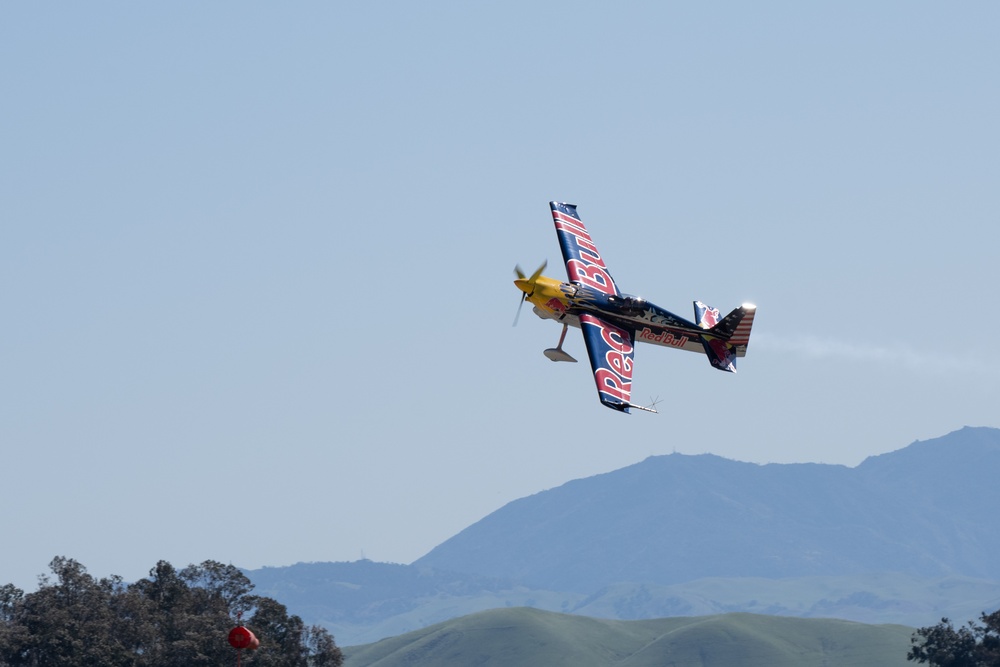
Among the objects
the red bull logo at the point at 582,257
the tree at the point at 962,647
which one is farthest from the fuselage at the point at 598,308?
the tree at the point at 962,647

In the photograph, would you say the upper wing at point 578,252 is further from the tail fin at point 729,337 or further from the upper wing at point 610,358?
the tail fin at point 729,337

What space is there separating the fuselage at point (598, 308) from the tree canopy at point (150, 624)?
51638 millimetres

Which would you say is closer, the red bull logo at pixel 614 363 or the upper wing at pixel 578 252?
the red bull logo at pixel 614 363

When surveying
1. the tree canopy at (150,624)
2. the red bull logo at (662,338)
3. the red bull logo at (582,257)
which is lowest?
the tree canopy at (150,624)

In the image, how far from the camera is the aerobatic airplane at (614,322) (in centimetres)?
8262

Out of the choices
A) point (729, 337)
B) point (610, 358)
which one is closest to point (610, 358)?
point (610, 358)

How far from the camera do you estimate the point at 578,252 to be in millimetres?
97250

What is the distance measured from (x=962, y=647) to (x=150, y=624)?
8602cm

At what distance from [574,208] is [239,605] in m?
55.9

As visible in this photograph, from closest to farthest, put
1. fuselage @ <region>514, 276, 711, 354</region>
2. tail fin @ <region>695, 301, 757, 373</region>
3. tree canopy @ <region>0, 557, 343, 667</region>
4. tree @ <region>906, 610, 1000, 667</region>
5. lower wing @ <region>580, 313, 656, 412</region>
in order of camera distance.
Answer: lower wing @ <region>580, 313, 656, 412</region>
fuselage @ <region>514, 276, 711, 354</region>
tail fin @ <region>695, 301, 757, 373</region>
tree canopy @ <region>0, 557, 343, 667</region>
tree @ <region>906, 610, 1000, 667</region>

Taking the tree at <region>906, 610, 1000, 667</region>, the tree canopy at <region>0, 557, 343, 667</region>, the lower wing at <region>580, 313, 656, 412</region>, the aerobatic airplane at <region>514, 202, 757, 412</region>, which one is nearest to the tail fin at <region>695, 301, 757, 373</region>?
the aerobatic airplane at <region>514, 202, 757, 412</region>

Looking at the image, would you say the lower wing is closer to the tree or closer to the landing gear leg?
the landing gear leg

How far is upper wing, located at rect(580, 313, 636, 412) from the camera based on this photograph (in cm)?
7831

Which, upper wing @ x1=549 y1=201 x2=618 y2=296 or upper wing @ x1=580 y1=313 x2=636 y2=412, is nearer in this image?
upper wing @ x1=580 y1=313 x2=636 y2=412
